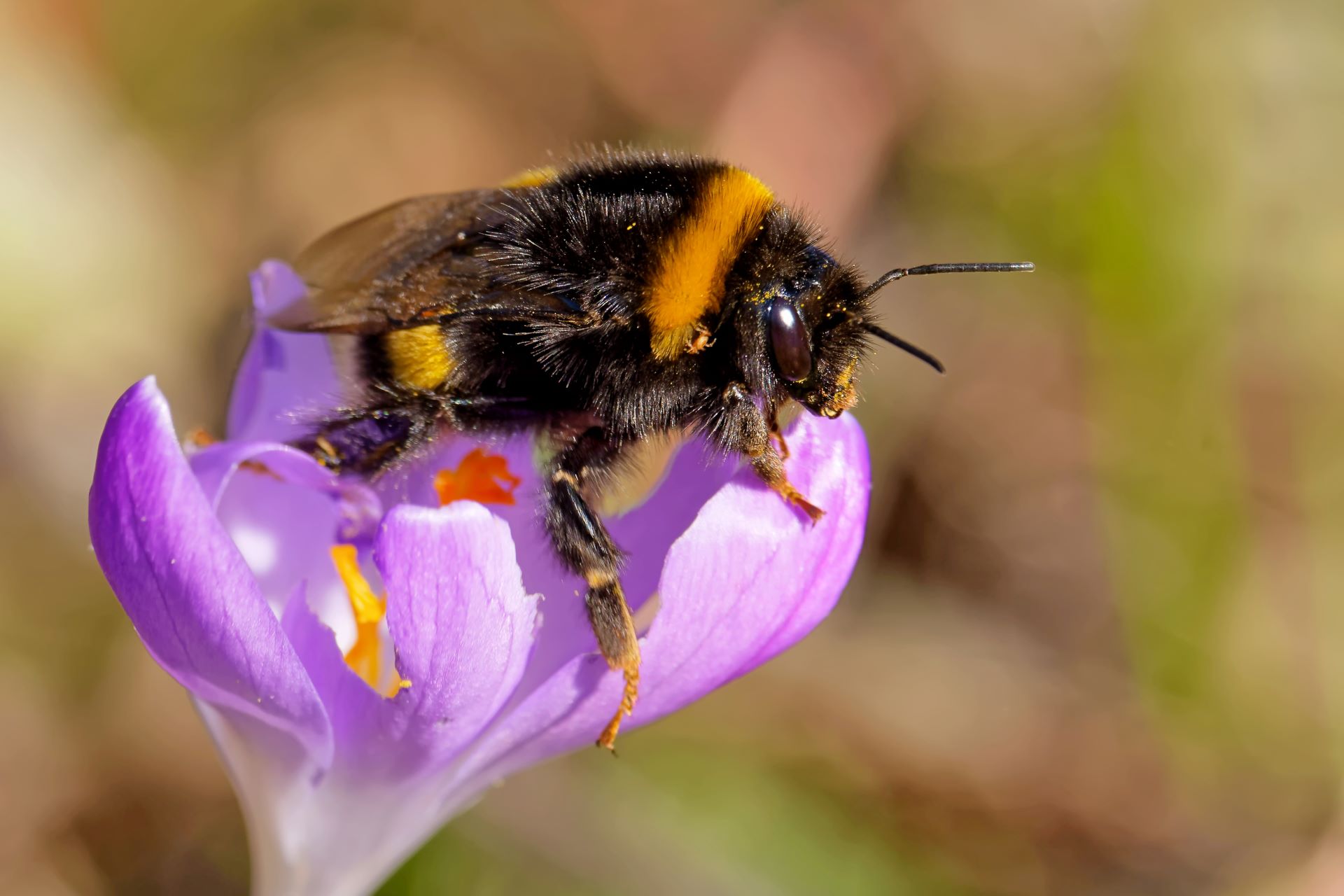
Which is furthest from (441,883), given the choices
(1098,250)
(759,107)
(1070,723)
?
(759,107)

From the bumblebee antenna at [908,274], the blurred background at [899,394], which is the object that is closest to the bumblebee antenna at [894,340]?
the bumblebee antenna at [908,274]

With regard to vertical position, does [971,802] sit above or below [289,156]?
below

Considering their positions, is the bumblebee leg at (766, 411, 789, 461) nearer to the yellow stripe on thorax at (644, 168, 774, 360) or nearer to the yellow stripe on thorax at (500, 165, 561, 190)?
the yellow stripe on thorax at (644, 168, 774, 360)

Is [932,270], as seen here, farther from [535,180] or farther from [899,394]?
[899,394]

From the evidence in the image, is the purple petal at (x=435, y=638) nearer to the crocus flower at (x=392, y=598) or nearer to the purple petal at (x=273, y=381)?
the crocus flower at (x=392, y=598)

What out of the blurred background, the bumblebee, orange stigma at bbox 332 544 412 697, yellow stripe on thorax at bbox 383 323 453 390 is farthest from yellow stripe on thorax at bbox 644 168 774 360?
the blurred background

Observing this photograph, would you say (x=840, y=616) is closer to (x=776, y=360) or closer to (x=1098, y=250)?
(x=1098, y=250)
